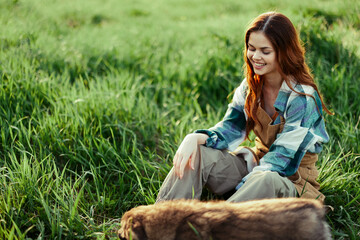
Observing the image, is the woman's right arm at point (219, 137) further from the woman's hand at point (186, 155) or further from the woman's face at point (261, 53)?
the woman's face at point (261, 53)

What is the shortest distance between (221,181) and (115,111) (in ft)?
3.70

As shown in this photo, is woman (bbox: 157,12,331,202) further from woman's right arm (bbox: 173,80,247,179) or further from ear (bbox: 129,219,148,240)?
ear (bbox: 129,219,148,240)

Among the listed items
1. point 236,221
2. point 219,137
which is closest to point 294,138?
point 219,137

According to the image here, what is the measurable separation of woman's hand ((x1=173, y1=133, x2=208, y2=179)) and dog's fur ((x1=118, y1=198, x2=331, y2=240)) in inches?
16.4

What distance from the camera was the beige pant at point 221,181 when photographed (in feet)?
5.58

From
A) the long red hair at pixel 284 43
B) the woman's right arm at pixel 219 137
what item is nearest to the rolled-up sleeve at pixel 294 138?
the long red hair at pixel 284 43

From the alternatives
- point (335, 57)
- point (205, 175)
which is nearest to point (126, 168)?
point (205, 175)

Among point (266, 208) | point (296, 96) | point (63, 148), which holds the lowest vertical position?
point (63, 148)

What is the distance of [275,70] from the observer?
2049mm

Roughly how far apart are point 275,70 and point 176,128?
1.05 meters

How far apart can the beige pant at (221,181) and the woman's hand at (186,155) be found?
0.03m

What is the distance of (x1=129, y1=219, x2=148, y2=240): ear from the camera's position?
1476 mm

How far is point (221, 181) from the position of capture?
6.72 ft

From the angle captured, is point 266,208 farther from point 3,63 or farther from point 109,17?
point 109,17
